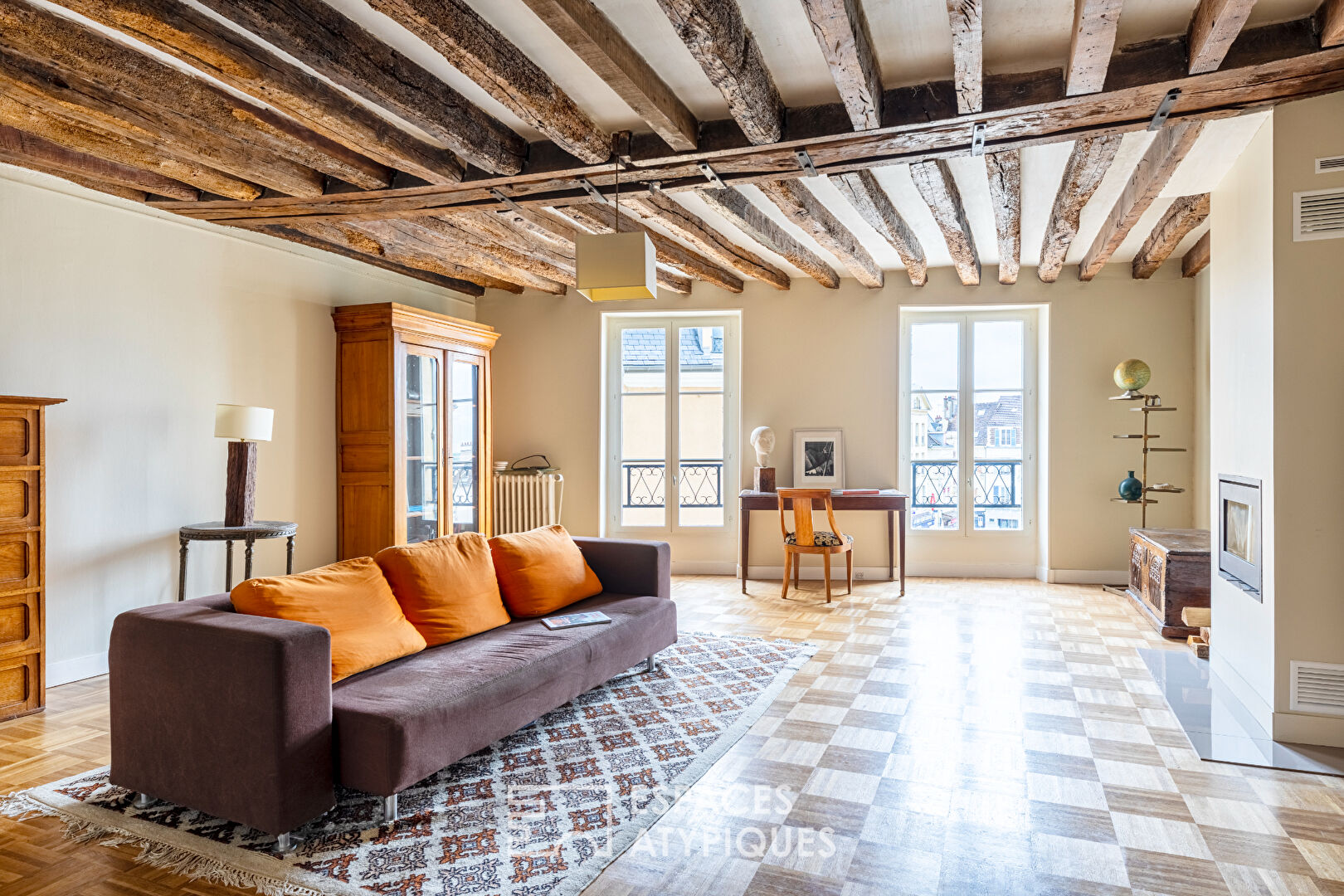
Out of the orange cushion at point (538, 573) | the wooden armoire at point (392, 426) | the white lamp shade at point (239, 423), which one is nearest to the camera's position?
the orange cushion at point (538, 573)

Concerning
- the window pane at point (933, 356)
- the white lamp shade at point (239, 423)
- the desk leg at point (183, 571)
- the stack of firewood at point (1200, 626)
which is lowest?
the stack of firewood at point (1200, 626)

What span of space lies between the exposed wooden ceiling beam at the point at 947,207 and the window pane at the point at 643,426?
271 centimetres

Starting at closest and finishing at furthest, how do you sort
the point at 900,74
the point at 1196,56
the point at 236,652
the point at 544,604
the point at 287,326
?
the point at 236,652
the point at 1196,56
the point at 900,74
the point at 544,604
the point at 287,326

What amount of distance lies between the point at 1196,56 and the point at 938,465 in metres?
4.63

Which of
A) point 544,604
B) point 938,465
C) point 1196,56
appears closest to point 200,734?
point 544,604

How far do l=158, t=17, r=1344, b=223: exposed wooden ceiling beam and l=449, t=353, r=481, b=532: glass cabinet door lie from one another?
85.4 inches

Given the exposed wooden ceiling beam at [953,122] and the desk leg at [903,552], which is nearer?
the exposed wooden ceiling beam at [953,122]

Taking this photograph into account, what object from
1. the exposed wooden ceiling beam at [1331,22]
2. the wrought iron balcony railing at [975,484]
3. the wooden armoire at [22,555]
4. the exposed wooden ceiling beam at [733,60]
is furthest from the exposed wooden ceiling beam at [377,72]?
the wrought iron balcony railing at [975,484]

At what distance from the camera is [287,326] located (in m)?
5.31

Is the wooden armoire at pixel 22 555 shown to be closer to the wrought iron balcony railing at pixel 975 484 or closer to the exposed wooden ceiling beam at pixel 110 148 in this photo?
the exposed wooden ceiling beam at pixel 110 148

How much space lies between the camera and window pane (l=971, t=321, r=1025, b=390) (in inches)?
275

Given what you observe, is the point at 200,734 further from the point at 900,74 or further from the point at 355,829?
the point at 900,74

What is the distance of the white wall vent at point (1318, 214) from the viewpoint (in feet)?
10.2

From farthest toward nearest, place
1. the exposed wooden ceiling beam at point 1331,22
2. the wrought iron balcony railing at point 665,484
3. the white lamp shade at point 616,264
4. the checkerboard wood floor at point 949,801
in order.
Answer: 1. the wrought iron balcony railing at point 665,484
2. the white lamp shade at point 616,264
3. the exposed wooden ceiling beam at point 1331,22
4. the checkerboard wood floor at point 949,801
